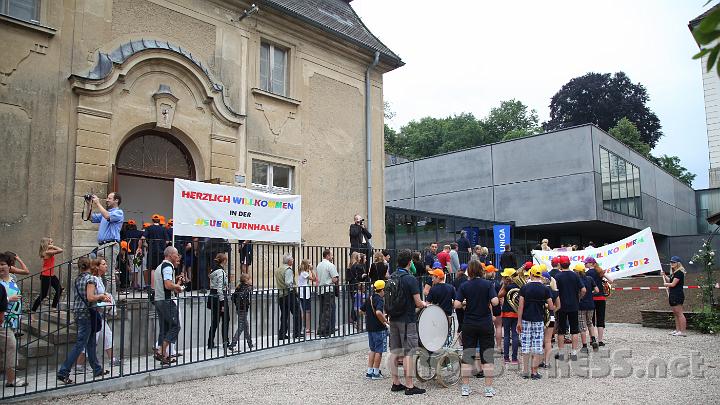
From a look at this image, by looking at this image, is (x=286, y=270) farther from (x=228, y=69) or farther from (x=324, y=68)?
(x=324, y=68)

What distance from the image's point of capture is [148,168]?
42.5 ft

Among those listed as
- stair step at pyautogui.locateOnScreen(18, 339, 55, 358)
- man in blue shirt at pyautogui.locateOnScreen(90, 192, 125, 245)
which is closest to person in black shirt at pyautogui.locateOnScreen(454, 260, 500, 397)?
stair step at pyautogui.locateOnScreen(18, 339, 55, 358)

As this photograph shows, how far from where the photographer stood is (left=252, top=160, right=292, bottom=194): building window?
581 inches

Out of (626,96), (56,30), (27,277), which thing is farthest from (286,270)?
(626,96)

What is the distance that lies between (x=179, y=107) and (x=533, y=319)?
885 centimetres

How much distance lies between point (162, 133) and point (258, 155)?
2460mm

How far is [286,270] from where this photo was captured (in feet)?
36.4

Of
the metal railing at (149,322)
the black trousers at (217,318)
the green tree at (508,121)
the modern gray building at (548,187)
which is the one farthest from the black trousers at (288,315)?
the green tree at (508,121)

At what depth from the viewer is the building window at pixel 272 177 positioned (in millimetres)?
14750

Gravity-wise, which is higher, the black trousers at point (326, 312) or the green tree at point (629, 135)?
the green tree at point (629, 135)

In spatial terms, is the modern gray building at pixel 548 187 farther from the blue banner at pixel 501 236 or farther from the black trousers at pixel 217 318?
the black trousers at pixel 217 318

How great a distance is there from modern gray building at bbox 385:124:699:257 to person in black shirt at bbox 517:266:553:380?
19.8m

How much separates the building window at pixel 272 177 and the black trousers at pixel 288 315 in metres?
4.62

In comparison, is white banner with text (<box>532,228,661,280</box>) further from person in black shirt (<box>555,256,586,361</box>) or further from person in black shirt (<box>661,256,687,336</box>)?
person in black shirt (<box>555,256,586,361</box>)
